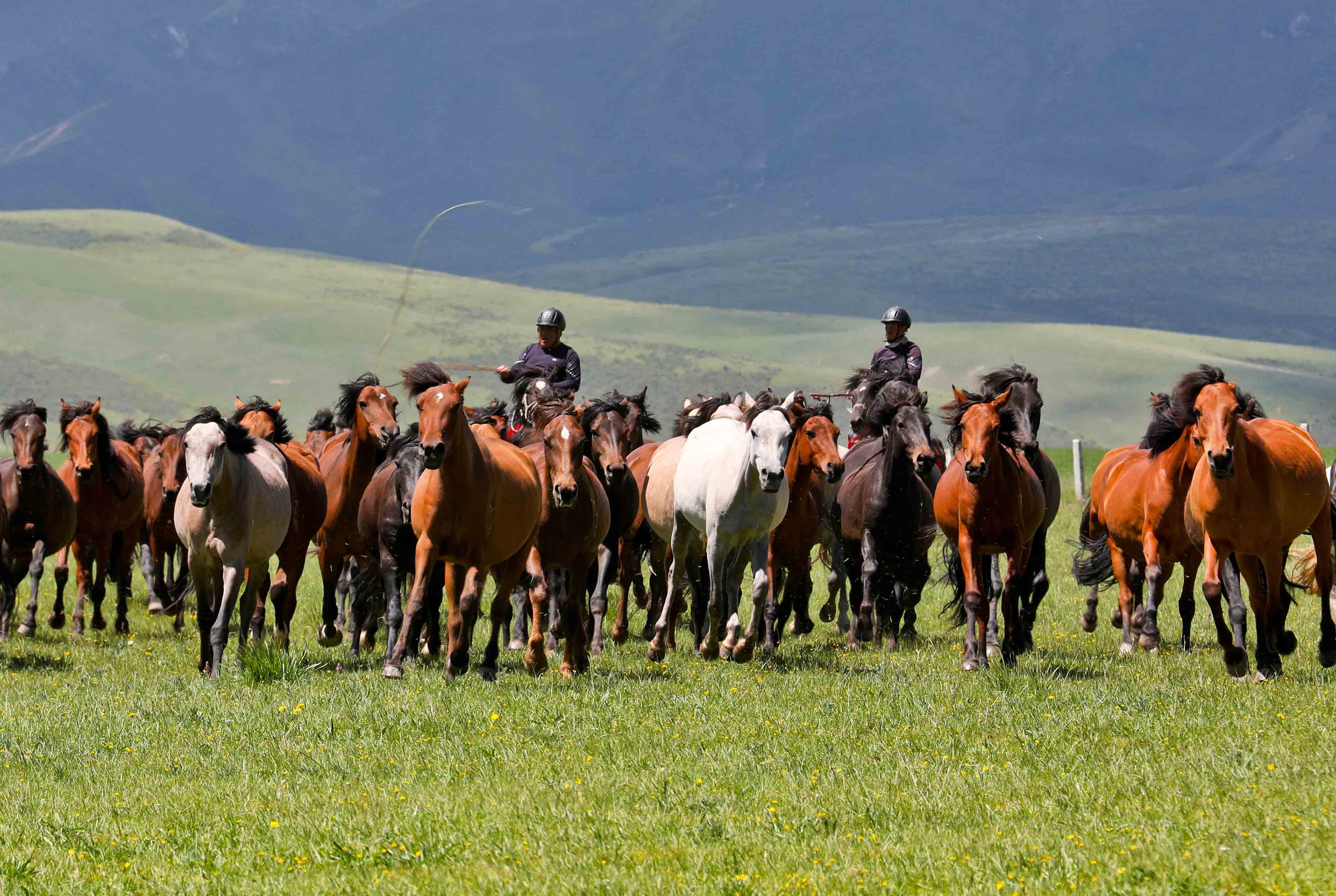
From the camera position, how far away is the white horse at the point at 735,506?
12117mm

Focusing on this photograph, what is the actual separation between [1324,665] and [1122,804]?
532 cm

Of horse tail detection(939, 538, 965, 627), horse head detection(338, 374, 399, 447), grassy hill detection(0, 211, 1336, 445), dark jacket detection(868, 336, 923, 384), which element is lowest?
horse tail detection(939, 538, 965, 627)

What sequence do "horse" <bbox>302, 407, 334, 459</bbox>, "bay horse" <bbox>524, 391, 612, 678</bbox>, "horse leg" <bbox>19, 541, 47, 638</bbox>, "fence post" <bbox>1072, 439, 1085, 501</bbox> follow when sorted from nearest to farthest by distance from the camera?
"bay horse" <bbox>524, 391, 612, 678</bbox>
"horse leg" <bbox>19, 541, 47, 638</bbox>
"horse" <bbox>302, 407, 334, 459</bbox>
"fence post" <bbox>1072, 439, 1085, 501</bbox>

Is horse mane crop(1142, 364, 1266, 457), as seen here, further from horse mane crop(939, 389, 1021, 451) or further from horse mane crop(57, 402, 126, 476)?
horse mane crop(57, 402, 126, 476)

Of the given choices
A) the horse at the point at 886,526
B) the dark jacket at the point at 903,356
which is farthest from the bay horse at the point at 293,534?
the dark jacket at the point at 903,356

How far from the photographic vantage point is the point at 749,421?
40.8 feet

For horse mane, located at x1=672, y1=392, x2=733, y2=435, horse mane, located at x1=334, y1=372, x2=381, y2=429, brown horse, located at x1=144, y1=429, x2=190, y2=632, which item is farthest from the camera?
horse mane, located at x1=672, y1=392, x2=733, y2=435

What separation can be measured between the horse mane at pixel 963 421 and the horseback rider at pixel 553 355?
3.70 meters

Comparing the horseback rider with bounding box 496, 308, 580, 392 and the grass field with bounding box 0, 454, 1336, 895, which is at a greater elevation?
the horseback rider with bounding box 496, 308, 580, 392

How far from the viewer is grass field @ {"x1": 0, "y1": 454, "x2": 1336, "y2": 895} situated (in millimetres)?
6270

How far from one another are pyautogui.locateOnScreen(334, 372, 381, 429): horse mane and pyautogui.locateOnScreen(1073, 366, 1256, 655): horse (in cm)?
688

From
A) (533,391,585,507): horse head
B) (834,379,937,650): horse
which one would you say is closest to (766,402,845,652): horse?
(834,379,937,650): horse

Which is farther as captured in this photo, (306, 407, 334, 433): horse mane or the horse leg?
(306, 407, 334, 433): horse mane

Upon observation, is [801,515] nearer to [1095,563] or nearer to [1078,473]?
[1095,563]
